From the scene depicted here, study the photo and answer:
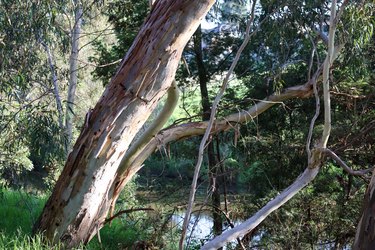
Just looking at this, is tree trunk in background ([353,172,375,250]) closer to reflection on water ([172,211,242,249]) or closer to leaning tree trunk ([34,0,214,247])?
leaning tree trunk ([34,0,214,247])

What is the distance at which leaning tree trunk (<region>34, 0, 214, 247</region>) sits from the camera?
438cm

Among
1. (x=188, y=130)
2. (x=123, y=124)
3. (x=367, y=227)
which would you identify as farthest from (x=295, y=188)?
(x=367, y=227)

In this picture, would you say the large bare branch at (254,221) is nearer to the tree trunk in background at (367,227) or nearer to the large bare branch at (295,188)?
the large bare branch at (295,188)

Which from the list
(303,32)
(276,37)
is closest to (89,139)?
(276,37)

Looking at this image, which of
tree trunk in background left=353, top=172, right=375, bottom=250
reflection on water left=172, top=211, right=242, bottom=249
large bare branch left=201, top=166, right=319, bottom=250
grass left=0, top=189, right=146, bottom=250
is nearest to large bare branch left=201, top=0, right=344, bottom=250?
large bare branch left=201, top=166, right=319, bottom=250

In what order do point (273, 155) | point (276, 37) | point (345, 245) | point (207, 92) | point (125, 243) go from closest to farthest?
point (125, 243) → point (276, 37) → point (345, 245) → point (273, 155) → point (207, 92)

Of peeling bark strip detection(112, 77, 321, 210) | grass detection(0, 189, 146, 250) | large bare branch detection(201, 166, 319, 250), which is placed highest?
peeling bark strip detection(112, 77, 321, 210)

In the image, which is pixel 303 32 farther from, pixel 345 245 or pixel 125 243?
pixel 125 243

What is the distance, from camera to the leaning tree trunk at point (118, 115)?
4.38 metres

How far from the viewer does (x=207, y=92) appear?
10.1 metres

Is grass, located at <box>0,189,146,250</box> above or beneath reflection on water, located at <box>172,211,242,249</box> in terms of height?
beneath

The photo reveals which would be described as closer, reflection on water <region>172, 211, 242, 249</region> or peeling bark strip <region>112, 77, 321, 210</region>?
peeling bark strip <region>112, 77, 321, 210</region>

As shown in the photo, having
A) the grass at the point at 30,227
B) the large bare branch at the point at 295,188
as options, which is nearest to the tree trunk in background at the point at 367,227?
the large bare branch at the point at 295,188

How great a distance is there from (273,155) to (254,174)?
0.69 meters
